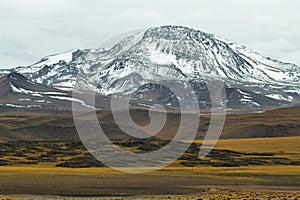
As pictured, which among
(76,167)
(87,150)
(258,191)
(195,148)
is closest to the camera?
(258,191)

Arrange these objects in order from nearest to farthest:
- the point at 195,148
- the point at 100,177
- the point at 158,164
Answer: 1. the point at 100,177
2. the point at 158,164
3. the point at 195,148

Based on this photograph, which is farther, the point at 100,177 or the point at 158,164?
the point at 158,164

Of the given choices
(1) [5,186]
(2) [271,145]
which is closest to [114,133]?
(2) [271,145]

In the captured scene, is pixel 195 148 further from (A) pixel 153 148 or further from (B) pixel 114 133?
Answer: (B) pixel 114 133

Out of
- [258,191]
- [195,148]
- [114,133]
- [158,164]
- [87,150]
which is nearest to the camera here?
[258,191]

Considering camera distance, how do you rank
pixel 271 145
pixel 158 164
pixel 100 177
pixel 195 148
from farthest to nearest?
1. pixel 271 145
2. pixel 195 148
3. pixel 158 164
4. pixel 100 177

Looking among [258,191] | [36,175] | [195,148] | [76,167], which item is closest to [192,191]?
[258,191]

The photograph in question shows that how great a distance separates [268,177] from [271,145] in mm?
74868

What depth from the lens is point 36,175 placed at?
66.8 m

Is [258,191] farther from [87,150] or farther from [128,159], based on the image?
[87,150]

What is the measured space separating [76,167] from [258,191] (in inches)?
1508

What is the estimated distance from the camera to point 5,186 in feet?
178

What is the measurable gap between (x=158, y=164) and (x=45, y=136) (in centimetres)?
10824

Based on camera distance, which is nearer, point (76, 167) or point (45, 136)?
point (76, 167)
